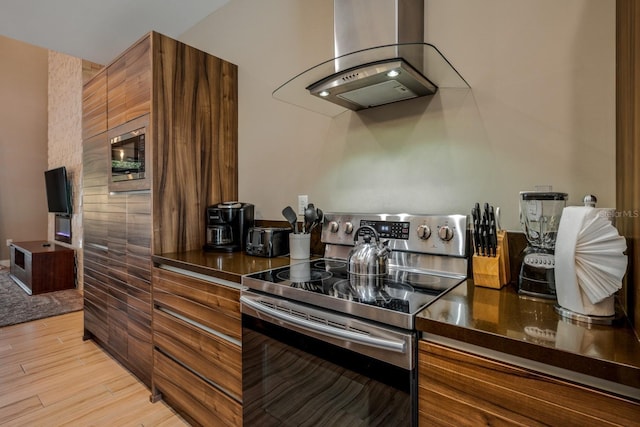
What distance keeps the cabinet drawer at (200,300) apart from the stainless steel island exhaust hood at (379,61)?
0.94 meters

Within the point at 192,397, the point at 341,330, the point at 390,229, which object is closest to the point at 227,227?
the point at 192,397

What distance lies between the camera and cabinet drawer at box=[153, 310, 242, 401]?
1338 mm

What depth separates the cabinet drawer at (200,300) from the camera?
52.1 inches

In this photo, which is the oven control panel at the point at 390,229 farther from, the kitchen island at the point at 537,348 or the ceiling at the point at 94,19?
the ceiling at the point at 94,19

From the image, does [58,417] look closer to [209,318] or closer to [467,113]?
[209,318]

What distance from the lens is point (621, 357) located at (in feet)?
1.86

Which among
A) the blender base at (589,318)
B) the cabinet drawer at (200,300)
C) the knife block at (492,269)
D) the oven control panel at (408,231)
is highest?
the oven control panel at (408,231)

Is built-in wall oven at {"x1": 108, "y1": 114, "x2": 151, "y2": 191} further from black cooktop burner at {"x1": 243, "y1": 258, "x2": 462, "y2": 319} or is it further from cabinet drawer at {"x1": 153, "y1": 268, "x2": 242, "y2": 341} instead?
black cooktop burner at {"x1": 243, "y1": 258, "x2": 462, "y2": 319}

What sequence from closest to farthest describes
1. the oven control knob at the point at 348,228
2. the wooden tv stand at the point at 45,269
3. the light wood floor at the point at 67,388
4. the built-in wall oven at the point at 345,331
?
the built-in wall oven at the point at 345,331 → the oven control knob at the point at 348,228 → the light wood floor at the point at 67,388 → the wooden tv stand at the point at 45,269

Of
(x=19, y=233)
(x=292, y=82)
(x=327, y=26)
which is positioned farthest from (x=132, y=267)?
(x=19, y=233)

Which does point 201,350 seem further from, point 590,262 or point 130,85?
point 130,85

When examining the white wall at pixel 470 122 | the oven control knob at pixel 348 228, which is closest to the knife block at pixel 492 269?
the white wall at pixel 470 122

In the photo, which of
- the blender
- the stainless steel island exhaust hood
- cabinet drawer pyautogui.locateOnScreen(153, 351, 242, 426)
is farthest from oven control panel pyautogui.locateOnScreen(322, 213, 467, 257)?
cabinet drawer pyautogui.locateOnScreen(153, 351, 242, 426)

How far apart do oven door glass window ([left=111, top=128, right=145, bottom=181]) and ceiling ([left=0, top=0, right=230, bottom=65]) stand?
1033mm
